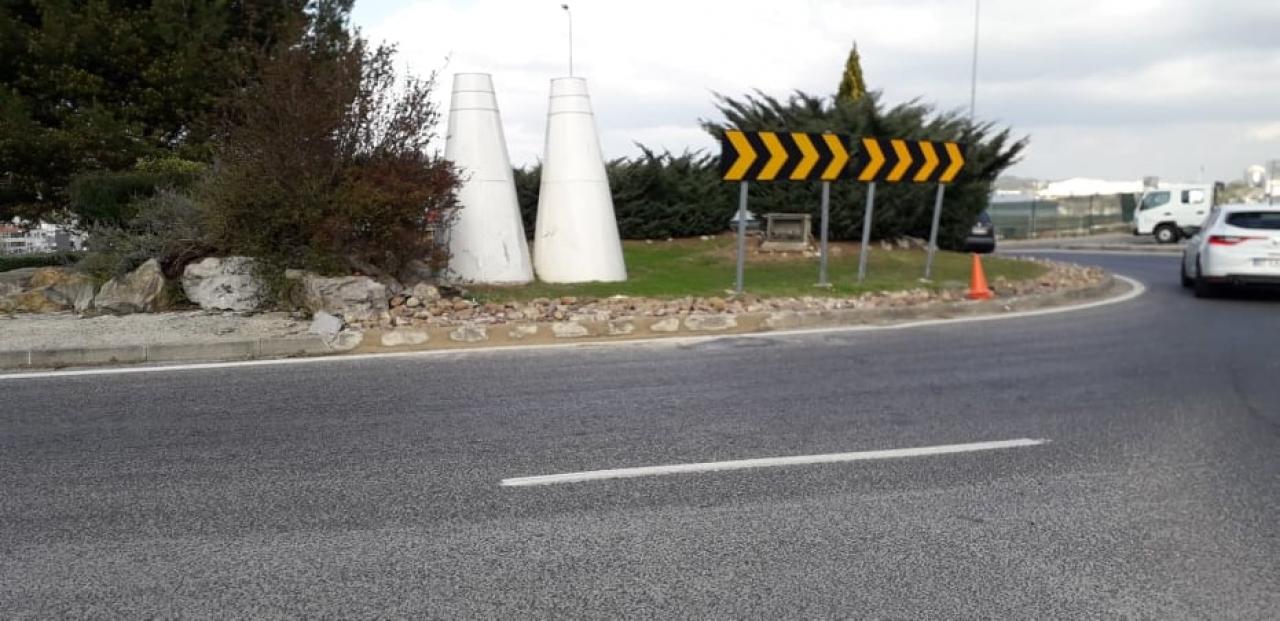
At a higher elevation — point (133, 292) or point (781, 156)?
point (781, 156)

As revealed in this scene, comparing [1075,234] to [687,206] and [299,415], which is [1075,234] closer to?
[687,206]

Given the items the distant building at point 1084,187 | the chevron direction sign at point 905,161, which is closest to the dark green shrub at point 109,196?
the chevron direction sign at point 905,161

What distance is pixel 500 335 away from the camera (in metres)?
10.2

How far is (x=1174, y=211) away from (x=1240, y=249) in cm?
2254

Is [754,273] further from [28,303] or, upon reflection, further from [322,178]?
[28,303]

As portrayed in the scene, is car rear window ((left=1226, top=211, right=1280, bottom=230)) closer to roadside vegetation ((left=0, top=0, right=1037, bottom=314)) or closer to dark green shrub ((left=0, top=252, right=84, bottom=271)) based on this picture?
roadside vegetation ((left=0, top=0, right=1037, bottom=314))

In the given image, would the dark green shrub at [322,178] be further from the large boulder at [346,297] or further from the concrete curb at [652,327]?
the concrete curb at [652,327]

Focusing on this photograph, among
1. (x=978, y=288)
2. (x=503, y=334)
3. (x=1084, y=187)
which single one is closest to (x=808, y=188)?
(x=978, y=288)

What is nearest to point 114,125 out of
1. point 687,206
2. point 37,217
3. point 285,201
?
point 37,217

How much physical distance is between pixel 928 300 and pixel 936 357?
390cm

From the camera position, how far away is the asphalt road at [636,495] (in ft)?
12.4

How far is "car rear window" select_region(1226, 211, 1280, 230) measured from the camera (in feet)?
47.1

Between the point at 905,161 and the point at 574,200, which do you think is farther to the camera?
the point at 905,161

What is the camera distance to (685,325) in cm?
1083
